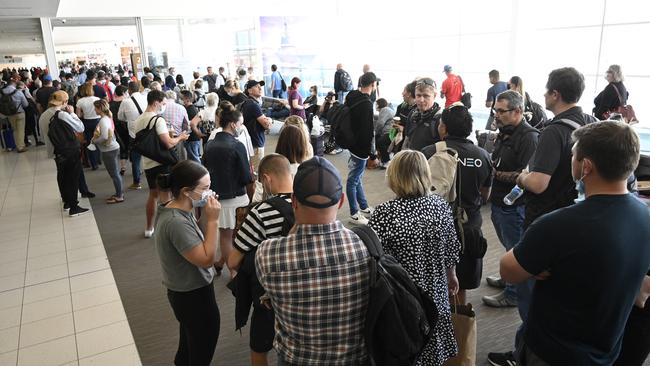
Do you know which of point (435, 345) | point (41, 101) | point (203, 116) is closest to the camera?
point (435, 345)

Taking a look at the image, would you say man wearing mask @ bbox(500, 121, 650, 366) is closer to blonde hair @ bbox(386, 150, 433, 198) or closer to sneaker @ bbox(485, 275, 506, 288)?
blonde hair @ bbox(386, 150, 433, 198)

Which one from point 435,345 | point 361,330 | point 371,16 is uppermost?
point 371,16

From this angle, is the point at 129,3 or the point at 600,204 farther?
the point at 129,3

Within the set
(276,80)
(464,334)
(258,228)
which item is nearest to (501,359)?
(464,334)

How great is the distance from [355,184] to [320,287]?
151 inches

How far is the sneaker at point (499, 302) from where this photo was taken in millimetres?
3432

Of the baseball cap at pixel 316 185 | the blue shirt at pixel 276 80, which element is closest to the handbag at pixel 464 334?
the baseball cap at pixel 316 185

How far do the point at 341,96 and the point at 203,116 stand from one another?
615 centimetres

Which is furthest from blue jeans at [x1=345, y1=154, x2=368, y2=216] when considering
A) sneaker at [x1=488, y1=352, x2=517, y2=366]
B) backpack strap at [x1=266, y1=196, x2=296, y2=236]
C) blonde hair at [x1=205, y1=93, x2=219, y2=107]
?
backpack strap at [x1=266, y1=196, x2=296, y2=236]

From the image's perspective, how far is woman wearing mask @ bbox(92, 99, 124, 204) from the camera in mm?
6277

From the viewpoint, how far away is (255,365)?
237 cm

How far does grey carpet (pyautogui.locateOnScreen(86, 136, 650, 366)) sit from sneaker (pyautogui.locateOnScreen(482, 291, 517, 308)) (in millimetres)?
42

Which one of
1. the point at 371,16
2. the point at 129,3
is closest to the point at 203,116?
the point at 129,3

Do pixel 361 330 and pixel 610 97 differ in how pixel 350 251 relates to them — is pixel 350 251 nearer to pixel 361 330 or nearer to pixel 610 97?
pixel 361 330
